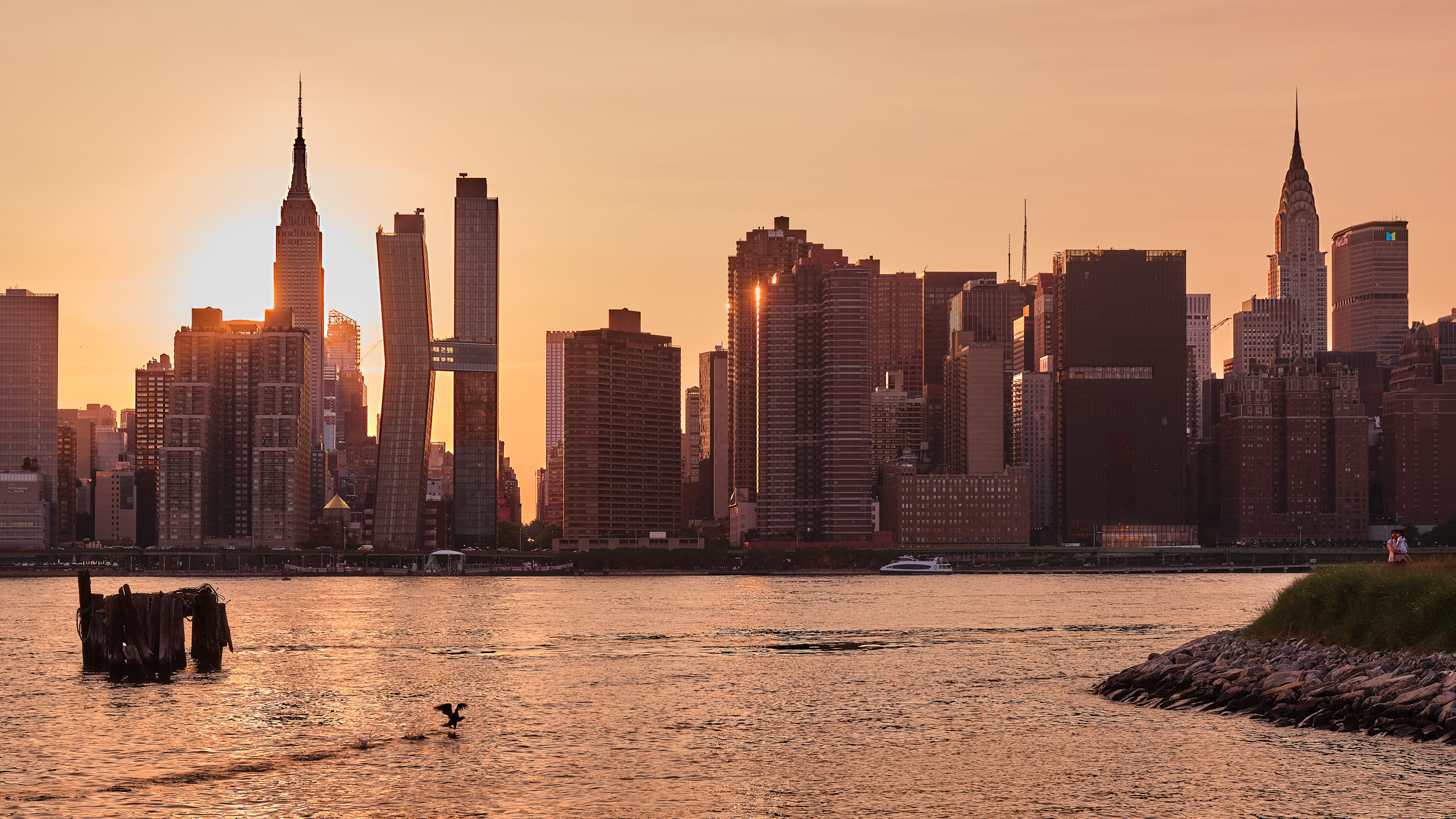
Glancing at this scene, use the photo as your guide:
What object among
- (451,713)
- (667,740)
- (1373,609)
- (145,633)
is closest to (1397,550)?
(1373,609)


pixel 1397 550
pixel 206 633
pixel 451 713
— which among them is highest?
pixel 1397 550

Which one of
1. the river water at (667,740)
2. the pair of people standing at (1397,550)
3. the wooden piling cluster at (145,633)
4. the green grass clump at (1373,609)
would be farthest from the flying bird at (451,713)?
the pair of people standing at (1397,550)

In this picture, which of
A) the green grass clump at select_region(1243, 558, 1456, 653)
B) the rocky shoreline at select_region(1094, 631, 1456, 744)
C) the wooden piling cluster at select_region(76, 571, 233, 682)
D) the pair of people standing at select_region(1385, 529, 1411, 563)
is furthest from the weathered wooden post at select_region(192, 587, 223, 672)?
the pair of people standing at select_region(1385, 529, 1411, 563)

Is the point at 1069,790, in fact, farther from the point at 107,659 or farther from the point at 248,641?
the point at 248,641

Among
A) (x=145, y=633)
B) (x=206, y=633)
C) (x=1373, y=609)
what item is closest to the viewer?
(x=1373, y=609)

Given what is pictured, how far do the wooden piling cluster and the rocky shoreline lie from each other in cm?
4434

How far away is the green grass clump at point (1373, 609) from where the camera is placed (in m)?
59.0

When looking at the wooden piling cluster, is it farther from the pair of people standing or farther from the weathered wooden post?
the pair of people standing

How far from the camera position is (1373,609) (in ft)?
205

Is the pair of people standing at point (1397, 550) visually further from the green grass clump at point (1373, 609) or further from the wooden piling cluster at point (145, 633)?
the wooden piling cluster at point (145, 633)

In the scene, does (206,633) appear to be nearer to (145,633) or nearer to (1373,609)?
(145,633)

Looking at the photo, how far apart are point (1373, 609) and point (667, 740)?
27972mm

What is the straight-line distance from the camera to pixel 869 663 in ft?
289

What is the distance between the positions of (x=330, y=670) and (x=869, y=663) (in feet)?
94.3
